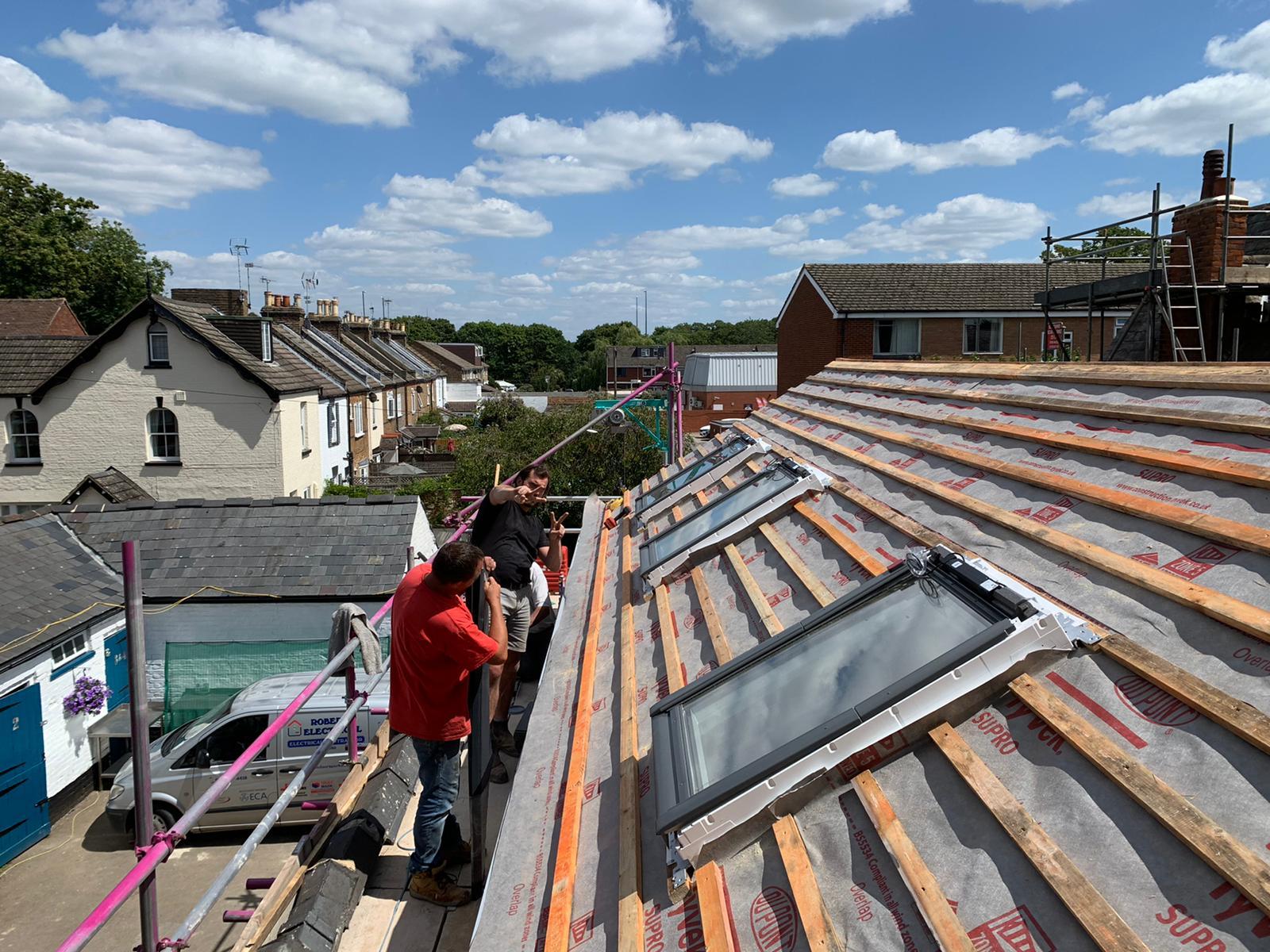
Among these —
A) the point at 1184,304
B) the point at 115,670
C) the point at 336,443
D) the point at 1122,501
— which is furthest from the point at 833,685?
the point at 336,443

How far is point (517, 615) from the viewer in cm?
780

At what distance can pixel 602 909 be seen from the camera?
3305mm

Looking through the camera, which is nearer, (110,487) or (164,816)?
(164,816)

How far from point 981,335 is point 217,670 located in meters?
31.9

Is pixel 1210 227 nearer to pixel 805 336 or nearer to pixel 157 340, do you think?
pixel 805 336

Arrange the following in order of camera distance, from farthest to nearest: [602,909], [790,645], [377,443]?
[377,443], [790,645], [602,909]

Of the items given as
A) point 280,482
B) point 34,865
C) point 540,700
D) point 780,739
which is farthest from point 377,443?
point 780,739

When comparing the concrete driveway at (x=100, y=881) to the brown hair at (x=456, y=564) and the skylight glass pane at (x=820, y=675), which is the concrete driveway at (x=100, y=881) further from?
the skylight glass pane at (x=820, y=675)

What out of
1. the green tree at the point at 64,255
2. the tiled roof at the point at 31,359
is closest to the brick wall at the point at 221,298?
the tiled roof at the point at 31,359

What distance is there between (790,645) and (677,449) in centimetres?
1436

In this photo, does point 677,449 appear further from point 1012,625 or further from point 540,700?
point 1012,625

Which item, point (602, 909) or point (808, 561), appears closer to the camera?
point (602, 909)

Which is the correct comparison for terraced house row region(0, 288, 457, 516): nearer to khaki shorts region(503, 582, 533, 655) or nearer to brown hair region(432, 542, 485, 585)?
khaki shorts region(503, 582, 533, 655)

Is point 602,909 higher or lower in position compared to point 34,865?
higher
